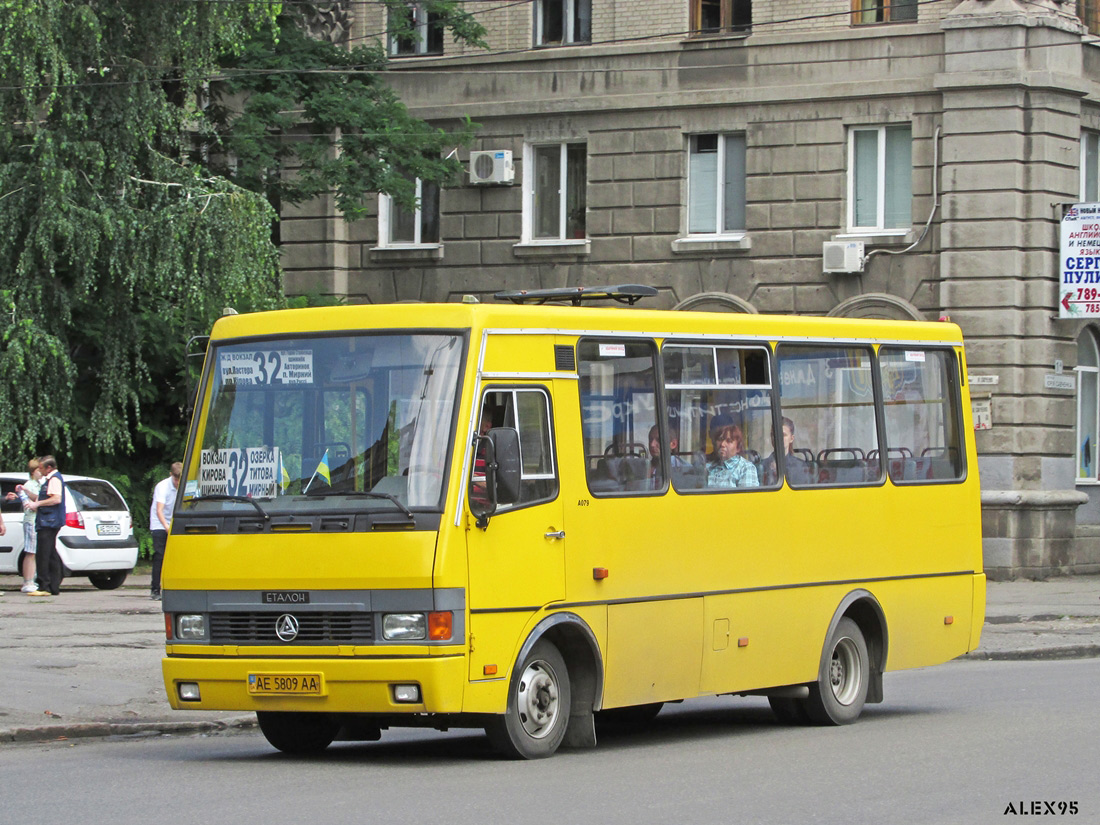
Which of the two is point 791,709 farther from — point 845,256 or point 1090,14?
point 1090,14

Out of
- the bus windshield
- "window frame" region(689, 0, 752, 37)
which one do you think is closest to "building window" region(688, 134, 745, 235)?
"window frame" region(689, 0, 752, 37)

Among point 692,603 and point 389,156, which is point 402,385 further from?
point 389,156

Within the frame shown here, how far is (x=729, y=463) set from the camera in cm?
1248

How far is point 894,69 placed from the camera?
96.0 feet

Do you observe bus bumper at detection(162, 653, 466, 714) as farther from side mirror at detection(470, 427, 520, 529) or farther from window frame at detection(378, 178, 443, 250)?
window frame at detection(378, 178, 443, 250)

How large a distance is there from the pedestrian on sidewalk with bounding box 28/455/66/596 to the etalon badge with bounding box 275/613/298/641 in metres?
14.0

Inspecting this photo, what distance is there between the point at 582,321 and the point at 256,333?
1.92 metres

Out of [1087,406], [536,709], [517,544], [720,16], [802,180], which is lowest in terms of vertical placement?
[536,709]

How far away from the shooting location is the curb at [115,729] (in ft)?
41.2

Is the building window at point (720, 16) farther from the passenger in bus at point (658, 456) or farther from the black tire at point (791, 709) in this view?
the passenger in bus at point (658, 456)

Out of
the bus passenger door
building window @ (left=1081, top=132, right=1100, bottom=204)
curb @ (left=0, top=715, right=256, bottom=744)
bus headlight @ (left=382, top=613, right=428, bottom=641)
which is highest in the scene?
building window @ (left=1081, top=132, right=1100, bottom=204)

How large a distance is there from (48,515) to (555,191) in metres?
11.7

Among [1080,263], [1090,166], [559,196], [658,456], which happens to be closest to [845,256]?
[1080,263]

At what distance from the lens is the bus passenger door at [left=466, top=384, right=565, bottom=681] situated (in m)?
10.4
